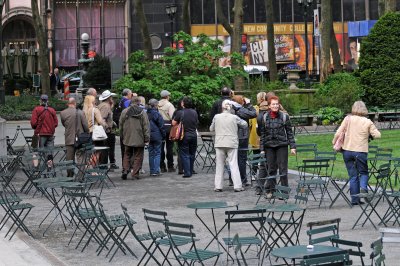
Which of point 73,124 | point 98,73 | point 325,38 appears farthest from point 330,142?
point 98,73

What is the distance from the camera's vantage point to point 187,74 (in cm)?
3316

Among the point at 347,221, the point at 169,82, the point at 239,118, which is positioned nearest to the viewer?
the point at 347,221

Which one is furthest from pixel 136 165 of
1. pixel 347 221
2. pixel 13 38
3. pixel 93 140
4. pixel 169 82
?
pixel 13 38

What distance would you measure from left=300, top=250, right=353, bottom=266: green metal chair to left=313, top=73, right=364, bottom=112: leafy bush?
1073 inches

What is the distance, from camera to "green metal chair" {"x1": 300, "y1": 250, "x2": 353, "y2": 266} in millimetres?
9023

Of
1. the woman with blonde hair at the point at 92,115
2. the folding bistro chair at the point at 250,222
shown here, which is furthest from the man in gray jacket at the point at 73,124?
the folding bistro chair at the point at 250,222

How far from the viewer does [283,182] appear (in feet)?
61.4

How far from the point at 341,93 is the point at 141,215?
66.2 ft

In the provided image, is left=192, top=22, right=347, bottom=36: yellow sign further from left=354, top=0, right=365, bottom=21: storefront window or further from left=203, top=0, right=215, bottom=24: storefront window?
left=354, top=0, right=365, bottom=21: storefront window

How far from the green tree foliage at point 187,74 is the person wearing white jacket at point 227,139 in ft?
36.7

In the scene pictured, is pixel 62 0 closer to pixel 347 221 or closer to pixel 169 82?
pixel 169 82

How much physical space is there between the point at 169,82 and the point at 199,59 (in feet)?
4.20

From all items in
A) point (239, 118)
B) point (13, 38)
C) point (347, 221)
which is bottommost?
point (347, 221)

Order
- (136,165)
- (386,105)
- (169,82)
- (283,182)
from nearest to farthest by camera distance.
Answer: (283,182)
(136,165)
(169,82)
(386,105)
